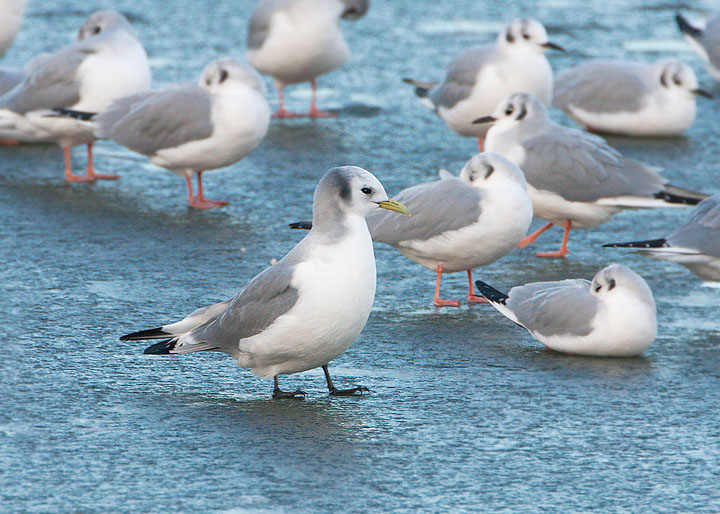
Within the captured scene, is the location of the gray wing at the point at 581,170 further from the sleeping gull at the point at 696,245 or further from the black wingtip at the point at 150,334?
the black wingtip at the point at 150,334

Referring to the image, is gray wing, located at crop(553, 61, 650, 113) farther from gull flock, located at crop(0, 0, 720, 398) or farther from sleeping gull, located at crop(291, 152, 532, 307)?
sleeping gull, located at crop(291, 152, 532, 307)

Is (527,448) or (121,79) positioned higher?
(121,79)

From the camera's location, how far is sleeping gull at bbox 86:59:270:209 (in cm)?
761

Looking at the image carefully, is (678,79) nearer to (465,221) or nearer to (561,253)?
(561,253)

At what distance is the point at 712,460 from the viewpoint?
4.08 metres

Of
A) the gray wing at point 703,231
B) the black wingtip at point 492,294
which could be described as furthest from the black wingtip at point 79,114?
the gray wing at point 703,231

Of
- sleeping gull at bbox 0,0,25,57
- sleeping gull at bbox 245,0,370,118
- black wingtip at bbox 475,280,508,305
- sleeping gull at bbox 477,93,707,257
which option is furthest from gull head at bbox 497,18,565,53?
sleeping gull at bbox 0,0,25,57

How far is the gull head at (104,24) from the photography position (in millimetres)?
8891

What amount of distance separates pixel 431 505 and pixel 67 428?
4.60ft

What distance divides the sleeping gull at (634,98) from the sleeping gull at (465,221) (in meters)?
3.68

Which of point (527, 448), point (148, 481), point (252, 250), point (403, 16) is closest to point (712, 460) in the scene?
point (527, 448)

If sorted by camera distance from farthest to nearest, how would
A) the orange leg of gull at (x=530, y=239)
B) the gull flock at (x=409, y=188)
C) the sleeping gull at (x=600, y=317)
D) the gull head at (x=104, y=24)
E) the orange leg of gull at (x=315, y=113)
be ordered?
1. the orange leg of gull at (x=315, y=113)
2. the gull head at (x=104, y=24)
3. the orange leg of gull at (x=530, y=239)
4. the sleeping gull at (x=600, y=317)
5. the gull flock at (x=409, y=188)

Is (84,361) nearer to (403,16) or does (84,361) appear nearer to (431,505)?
(431,505)

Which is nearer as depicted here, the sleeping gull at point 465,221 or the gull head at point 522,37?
the sleeping gull at point 465,221
